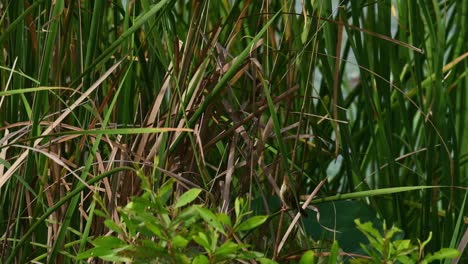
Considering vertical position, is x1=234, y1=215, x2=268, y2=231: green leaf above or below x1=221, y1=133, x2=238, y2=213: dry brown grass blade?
above

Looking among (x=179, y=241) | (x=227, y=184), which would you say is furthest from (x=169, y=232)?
(x=227, y=184)

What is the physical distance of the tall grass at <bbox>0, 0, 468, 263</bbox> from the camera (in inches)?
49.1

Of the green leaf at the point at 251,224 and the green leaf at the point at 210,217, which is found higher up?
the green leaf at the point at 210,217

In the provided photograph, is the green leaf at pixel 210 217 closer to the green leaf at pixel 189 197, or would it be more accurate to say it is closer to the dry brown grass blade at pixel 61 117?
the green leaf at pixel 189 197

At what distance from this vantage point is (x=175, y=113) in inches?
51.4

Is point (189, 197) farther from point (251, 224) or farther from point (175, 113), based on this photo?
point (175, 113)

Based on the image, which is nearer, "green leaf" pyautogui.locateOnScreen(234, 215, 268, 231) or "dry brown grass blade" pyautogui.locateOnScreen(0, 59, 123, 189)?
"green leaf" pyautogui.locateOnScreen(234, 215, 268, 231)

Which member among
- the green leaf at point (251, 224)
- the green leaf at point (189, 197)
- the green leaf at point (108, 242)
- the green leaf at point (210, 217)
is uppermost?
the green leaf at point (189, 197)

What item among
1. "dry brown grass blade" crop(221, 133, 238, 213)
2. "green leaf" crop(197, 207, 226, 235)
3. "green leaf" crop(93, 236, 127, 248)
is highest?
"green leaf" crop(197, 207, 226, 235)

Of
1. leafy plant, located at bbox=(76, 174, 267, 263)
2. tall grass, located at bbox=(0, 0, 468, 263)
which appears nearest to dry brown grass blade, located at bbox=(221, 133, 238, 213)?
tall grass, located at bbox=(0, 0, 468, 263)

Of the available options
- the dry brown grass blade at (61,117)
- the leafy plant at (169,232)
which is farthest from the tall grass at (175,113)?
the leafy plant at (169,232)

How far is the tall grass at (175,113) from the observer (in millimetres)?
1247

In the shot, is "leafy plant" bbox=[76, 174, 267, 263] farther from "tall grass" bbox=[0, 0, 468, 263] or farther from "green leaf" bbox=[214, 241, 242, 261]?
"tall grass" bbox=[0, 0, 468, 263]

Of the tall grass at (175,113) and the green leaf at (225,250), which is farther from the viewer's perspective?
the tall grass at (175,113)
